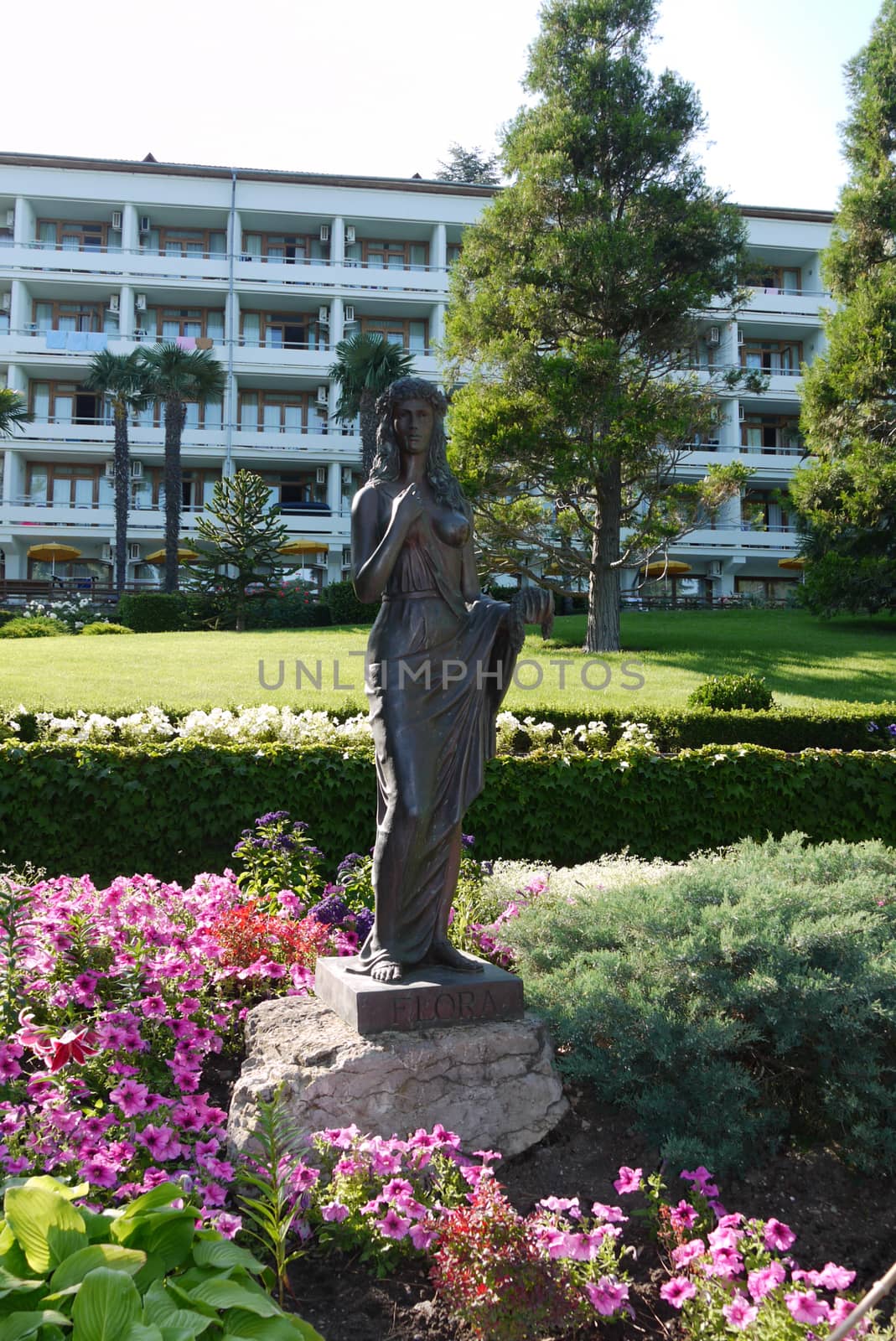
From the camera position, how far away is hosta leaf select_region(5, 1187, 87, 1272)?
1991 mm

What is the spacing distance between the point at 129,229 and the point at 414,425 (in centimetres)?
3925

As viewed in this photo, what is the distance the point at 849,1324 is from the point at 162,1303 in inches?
51.0


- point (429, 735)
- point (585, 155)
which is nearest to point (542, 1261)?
point (429, 735)

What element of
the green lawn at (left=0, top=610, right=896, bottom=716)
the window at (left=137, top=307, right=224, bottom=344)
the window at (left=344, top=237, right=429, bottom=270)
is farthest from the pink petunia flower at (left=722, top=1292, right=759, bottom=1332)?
the window at (left=344, top=237, right=429, bottom=270)

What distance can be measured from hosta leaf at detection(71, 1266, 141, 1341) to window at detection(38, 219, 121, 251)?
4309cm

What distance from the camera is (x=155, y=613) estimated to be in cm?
2616

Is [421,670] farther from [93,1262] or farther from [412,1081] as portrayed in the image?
[93,1262]

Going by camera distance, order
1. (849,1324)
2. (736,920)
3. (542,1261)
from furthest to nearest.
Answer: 1. (736,920)
2. (542,1261)
3. (849,1324)

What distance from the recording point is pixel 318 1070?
11.1ft

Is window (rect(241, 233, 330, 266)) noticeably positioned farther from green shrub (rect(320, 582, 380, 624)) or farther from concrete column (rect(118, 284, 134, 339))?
green shrub (rect(320, 582, 380, 624))

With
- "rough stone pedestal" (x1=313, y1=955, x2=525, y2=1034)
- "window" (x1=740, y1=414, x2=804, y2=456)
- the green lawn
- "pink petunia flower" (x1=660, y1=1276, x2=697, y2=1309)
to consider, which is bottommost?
"pink petunia flower" (x1=660, y1=1276, x2=697, y2=1309)

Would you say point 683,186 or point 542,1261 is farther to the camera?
point 683,186

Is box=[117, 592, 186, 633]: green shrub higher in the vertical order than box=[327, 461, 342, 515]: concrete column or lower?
lower

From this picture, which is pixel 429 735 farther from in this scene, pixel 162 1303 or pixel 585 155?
pixel 585 155
